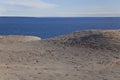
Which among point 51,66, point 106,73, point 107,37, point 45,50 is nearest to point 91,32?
point 107,37

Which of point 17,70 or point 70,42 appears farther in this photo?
point 70,42

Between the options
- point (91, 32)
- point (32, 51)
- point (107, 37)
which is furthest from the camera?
point (91, 32)

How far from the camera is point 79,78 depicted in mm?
13555

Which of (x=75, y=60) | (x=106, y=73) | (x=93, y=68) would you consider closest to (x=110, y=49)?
(x=75, y=60)

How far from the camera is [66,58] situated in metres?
18.2

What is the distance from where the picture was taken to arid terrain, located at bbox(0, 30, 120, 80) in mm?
14086

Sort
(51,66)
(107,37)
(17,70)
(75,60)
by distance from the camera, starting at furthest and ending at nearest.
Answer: (107,37) < (75,60) < (51,66) < (17,70)

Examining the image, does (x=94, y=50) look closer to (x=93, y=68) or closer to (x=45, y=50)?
(x=45, y=50)

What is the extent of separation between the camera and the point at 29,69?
50.2 ft

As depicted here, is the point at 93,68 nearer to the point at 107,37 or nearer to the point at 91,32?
the point at 107,37

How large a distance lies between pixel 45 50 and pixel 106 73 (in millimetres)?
5766

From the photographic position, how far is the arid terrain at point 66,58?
1409cm

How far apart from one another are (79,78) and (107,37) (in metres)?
7.35

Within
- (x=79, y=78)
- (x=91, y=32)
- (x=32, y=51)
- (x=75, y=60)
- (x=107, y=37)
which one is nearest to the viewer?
(x=79, y=78)
